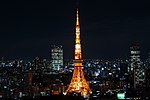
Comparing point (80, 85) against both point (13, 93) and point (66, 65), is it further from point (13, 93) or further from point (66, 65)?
point (66, 65)

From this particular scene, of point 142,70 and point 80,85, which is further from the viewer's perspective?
point 142,70

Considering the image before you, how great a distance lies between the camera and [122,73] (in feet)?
159

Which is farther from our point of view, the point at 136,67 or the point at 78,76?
the point at 136,67

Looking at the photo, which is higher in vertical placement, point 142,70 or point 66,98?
point 142,70

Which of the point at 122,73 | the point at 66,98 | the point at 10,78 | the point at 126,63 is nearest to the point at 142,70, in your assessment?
the point at 122,73

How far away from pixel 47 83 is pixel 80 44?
33.4 ft

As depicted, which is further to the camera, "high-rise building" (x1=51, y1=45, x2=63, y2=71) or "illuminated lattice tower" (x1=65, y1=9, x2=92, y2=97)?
"high-rise building" (x1=51, y1=45, x2=63, y2=71)

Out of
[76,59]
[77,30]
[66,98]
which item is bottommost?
[66,98]

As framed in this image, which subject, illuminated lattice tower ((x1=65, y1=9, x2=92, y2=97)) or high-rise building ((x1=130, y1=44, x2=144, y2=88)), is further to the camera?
high-rise building ((x1=130, y1=44, x2=144, y2=88))

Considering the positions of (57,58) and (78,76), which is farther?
(57,58)

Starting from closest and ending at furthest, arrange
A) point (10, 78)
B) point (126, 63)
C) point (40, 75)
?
point (10, 78) → point (40, 75) → point (126, 63)

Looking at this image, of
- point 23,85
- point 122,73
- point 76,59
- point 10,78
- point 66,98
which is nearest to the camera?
point 66,98

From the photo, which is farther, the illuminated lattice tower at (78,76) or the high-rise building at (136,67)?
the high-rise building at (136,67)

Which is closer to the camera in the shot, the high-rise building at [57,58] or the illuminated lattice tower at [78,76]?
the illuminated lattice tower at [78,76]
